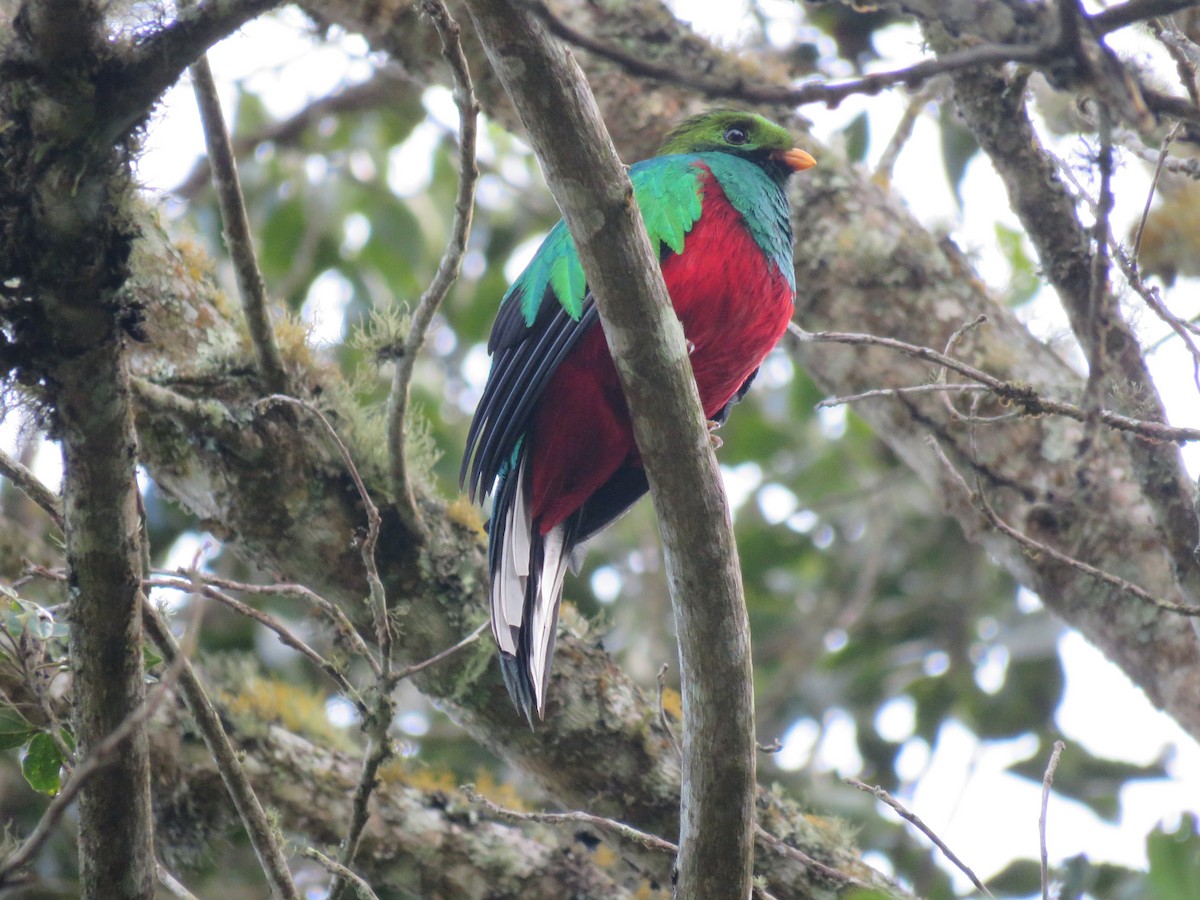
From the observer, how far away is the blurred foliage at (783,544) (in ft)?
15.8

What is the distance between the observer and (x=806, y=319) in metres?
3.83

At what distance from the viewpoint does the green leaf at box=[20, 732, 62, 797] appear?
2262 millimetres

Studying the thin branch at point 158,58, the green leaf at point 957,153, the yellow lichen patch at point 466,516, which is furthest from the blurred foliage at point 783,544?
the thin branch at point 158,58

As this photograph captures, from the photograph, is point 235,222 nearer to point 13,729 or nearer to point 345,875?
point 13,729

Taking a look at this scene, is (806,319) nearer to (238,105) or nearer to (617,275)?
(617,275)

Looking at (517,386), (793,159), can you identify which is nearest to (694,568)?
(517,386)

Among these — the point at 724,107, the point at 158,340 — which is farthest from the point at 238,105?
the point at 158,340

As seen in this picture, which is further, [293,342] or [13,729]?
[293,342]

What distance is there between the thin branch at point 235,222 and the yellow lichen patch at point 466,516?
0.61 m

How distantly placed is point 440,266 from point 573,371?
0.60 m

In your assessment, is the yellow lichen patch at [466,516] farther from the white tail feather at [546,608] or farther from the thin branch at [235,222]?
the thin branch at [235,222]

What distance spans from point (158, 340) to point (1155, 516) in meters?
2.37

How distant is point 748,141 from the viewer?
3771mm

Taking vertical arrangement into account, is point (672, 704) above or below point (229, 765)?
above
